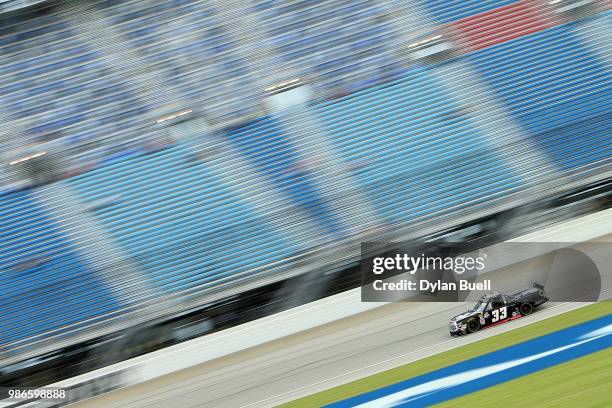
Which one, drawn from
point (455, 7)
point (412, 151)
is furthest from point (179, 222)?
point (455, 7)

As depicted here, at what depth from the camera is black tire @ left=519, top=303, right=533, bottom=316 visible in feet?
24.3

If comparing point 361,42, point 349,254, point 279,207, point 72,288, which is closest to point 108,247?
point 72,288

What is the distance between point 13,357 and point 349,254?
4.00 metres

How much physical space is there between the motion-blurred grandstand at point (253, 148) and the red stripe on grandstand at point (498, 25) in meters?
0.03

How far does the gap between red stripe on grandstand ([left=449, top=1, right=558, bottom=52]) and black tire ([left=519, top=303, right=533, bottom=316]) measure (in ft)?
14.8

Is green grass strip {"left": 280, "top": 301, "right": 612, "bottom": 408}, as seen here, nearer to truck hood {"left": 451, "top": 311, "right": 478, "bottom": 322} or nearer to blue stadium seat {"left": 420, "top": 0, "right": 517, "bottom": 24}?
truck hood {"left": 451, "top": 311, "right": 478, "bottom": 322}

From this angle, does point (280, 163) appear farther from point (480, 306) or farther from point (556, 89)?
point (556, 89)

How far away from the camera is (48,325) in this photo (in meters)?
9.02

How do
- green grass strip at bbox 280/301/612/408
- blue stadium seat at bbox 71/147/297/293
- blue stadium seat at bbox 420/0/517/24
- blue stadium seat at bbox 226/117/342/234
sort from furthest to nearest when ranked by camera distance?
blue stadium seat at bbox 420/0/517/24, blue stadium seat at bbox 226/117/342/234, blue stadium seat at bbox 71/147/297/293, green grass strip at bbox 280/301/612/408

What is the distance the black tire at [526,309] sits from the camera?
7.42m

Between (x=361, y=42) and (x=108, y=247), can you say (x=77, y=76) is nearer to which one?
(x=108, y=247)

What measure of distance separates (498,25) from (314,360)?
5.71 metres

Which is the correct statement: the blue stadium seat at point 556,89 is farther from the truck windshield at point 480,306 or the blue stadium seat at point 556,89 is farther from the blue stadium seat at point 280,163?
the truck windshield at point 480,306

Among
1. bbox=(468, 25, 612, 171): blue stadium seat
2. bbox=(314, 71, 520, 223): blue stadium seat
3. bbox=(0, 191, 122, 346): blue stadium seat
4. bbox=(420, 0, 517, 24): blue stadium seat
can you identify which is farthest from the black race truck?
bbox=(420, 0, 517, 24): blue stadium seat
